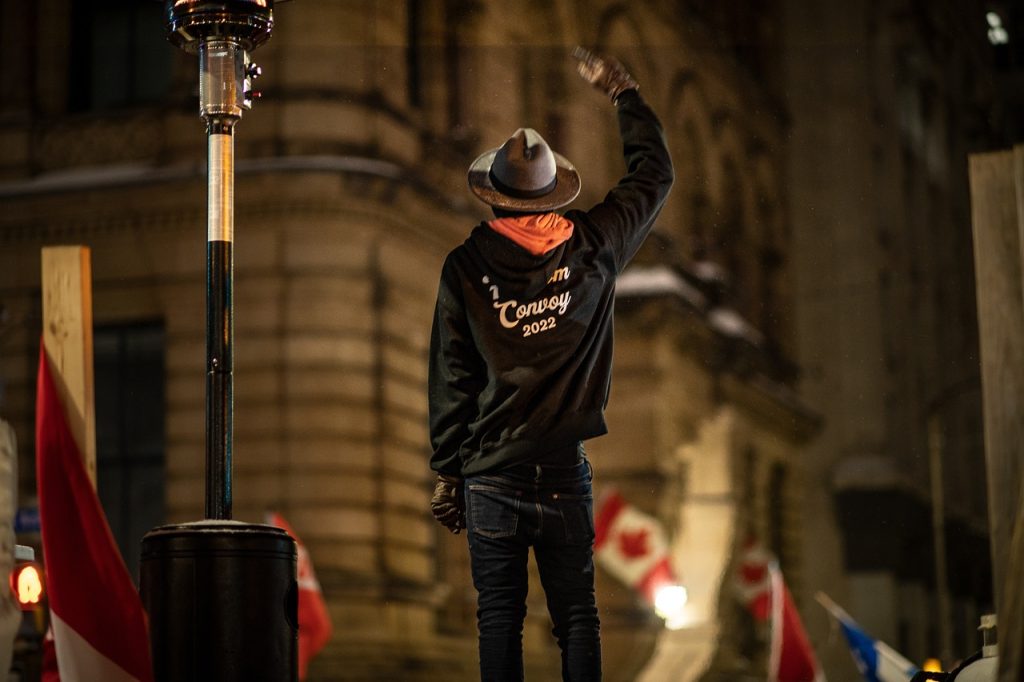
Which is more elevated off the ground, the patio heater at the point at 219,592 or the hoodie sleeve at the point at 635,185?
the hoodie sleeve at the point at 635,185

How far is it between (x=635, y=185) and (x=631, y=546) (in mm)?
21205

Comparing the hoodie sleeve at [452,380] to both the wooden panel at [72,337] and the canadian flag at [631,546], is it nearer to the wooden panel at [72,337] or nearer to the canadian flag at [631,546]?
the wooden panel at [72,337]

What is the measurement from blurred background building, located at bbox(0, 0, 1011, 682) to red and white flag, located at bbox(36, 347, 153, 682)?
638 cm

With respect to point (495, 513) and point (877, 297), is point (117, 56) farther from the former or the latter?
point (877, 297)

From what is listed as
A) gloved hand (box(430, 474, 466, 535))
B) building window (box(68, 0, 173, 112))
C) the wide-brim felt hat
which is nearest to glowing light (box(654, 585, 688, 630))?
building window (box(68, 0, 173, 112))

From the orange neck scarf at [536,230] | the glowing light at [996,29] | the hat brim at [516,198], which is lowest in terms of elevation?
the orange neck scarf at [536,230]

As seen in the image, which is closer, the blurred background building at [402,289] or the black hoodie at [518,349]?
the black hoodie at [518,349]

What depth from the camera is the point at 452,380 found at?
5.38 metres

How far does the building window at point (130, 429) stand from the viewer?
22.4 metres

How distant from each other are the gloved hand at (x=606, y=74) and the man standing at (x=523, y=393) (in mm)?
399

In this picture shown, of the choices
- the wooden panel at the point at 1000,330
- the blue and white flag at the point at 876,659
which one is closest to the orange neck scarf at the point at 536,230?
the wooden panel at the point at 1000,330

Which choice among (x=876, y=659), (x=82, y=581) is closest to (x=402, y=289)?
(x=876, y=659)

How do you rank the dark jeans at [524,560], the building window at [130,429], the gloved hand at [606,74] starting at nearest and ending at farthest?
the dark jeans at [524,560] → the gloved hand at [606,74] → the building window at [130,429]

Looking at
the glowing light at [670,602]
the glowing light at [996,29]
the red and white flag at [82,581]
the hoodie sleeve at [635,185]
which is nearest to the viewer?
the hoodie sleeve at [635,185]
